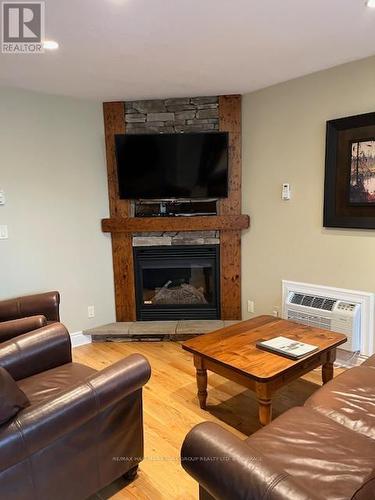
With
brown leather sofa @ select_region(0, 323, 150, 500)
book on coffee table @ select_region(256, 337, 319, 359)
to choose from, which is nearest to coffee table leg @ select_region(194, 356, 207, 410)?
book on coffee table @ select_region(256, 337, 319, 359)

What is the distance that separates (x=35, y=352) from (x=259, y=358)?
1323mm

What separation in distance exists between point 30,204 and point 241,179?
2.09 m

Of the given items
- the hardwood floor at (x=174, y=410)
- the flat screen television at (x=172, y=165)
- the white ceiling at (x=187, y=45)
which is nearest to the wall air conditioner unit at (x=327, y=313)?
the hardwood floor at (x=174, y=410)

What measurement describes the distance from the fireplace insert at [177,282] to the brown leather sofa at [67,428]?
6.06ft

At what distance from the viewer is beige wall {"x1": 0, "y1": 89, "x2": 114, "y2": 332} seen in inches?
124

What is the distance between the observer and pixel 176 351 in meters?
3.38

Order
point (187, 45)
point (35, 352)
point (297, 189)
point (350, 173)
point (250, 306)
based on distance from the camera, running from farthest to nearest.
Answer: point (250, 306), point (297, 189), point (350, 173), point (187, 45), point (35, 352)

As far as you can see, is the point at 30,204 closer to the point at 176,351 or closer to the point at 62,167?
the point at 62,167

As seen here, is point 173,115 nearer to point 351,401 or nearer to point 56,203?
point 56,203

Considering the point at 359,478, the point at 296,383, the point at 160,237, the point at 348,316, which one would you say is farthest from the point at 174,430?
the point at 160,237

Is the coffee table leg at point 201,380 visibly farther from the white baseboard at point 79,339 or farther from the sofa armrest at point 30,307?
the white baseboard at point 79,339

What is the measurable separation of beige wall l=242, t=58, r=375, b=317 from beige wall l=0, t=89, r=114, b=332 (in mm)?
1556

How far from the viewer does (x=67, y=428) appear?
1389mm

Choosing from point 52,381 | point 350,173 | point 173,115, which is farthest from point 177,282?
point 52,381
